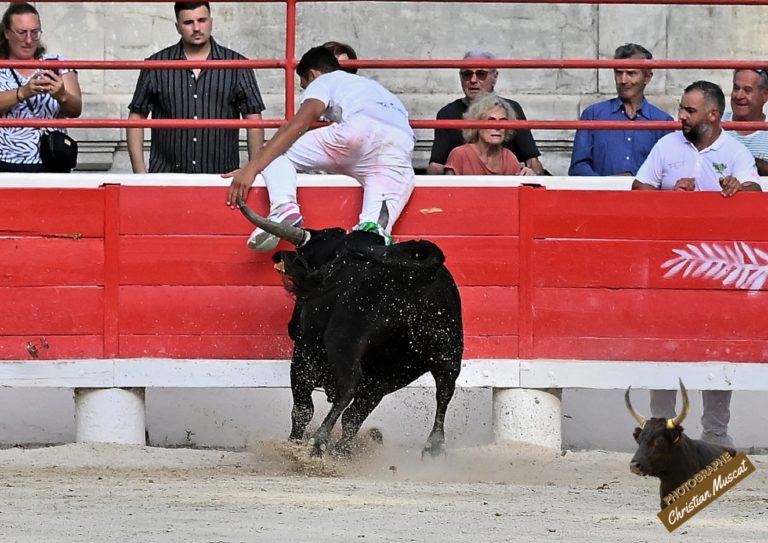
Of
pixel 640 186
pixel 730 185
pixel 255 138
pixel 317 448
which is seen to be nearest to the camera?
pixel 317 448

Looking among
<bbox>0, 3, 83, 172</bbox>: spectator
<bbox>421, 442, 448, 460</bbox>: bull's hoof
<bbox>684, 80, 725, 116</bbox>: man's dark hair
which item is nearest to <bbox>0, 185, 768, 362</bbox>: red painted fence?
<bbox>0, 3, 83, 172</bbox>: spectator

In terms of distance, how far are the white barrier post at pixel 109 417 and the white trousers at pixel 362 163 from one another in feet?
3.89

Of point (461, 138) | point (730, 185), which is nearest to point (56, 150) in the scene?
point (461, 138)

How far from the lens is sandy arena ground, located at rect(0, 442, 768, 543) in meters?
5.34

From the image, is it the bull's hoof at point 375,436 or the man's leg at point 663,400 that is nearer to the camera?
the bull's hoof at point 375,436

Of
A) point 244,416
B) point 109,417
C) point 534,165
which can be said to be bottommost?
point 244,416

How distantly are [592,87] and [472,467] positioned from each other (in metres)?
4.25

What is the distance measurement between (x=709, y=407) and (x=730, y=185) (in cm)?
106

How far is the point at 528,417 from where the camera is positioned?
823 centimetres

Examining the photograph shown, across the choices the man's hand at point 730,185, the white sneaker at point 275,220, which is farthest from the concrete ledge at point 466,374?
the man's hand at point 730,185

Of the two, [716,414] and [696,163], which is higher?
[696,163]

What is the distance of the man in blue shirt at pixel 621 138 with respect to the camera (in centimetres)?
Answer: 866

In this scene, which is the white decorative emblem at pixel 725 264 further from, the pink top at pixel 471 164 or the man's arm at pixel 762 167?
the pink top at pixel 471 164

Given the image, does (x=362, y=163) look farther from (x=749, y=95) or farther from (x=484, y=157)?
(x=749, y=95)
